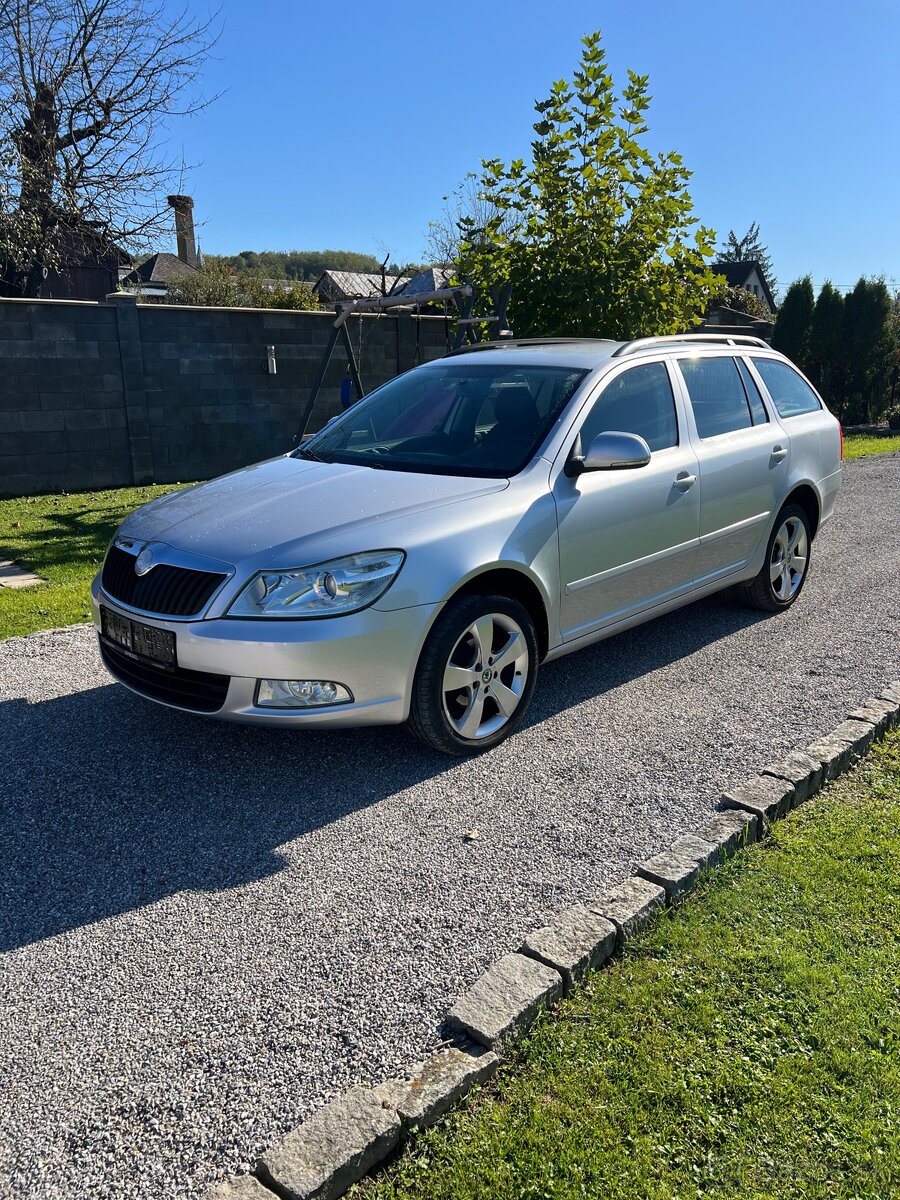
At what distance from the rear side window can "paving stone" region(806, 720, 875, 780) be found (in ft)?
8.73

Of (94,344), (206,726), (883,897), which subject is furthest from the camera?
(94,344)

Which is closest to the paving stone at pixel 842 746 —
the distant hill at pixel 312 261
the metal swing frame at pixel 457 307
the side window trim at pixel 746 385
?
the side window trim at pixel 746 385

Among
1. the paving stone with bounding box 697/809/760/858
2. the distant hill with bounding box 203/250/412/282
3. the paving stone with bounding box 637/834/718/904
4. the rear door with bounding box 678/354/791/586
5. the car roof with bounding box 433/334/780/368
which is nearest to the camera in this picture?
the paving stone with bounding box 637/834/718/904

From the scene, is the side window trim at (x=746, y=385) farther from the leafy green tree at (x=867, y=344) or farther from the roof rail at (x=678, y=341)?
the leafy green tree at (x=867, y=344)

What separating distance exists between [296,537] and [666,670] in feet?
7.84

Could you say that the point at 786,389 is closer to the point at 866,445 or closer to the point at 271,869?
the point at 271,869

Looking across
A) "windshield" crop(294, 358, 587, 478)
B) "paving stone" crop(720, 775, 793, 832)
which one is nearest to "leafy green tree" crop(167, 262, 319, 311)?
"windshield" crop(294, 358, 587, 478)

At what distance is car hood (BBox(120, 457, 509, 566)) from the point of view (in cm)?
384

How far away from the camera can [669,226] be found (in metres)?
8.61

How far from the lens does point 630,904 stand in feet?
9.66

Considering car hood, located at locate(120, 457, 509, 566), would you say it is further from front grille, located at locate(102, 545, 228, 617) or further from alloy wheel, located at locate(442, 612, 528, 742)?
alloy wheel, located at locate(442, 612, 528, 742)

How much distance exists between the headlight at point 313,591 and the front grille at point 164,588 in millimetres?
156

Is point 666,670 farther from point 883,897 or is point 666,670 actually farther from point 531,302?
point 531,302

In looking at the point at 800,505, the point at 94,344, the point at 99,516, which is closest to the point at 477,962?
the point at 800,505
